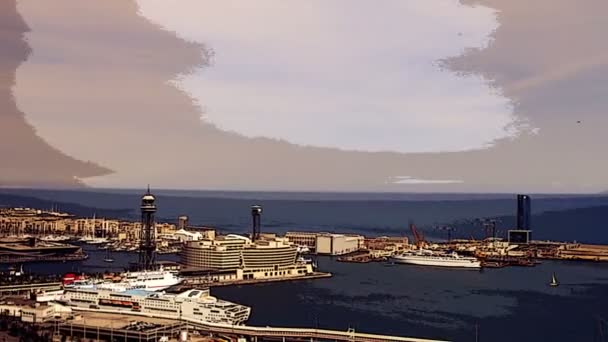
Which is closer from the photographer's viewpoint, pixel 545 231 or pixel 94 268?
pixel 94 268

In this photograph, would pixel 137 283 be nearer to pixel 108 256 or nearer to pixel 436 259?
pixel 108 256

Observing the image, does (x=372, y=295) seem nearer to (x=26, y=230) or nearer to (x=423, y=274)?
(x=423, y=274)

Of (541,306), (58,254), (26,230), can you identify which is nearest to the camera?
(541,306)

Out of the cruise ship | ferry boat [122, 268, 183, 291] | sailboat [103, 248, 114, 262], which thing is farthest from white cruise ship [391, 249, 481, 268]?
ferry boat [122, 268, 183, 291]

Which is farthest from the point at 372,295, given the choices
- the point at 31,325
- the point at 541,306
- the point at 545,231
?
A: the point at 545,231

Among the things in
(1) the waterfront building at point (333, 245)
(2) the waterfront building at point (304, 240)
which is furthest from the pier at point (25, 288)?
(2) the waterfront building at point (304, 240)

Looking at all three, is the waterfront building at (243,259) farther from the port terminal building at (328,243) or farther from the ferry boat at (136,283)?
the port terminal building at (328,243)

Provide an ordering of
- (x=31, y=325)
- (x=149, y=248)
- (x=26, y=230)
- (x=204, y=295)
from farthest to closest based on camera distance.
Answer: (x=26, y=230) → (x=149, y=248) → (x=204, y=295) → (x=31, y=325)
